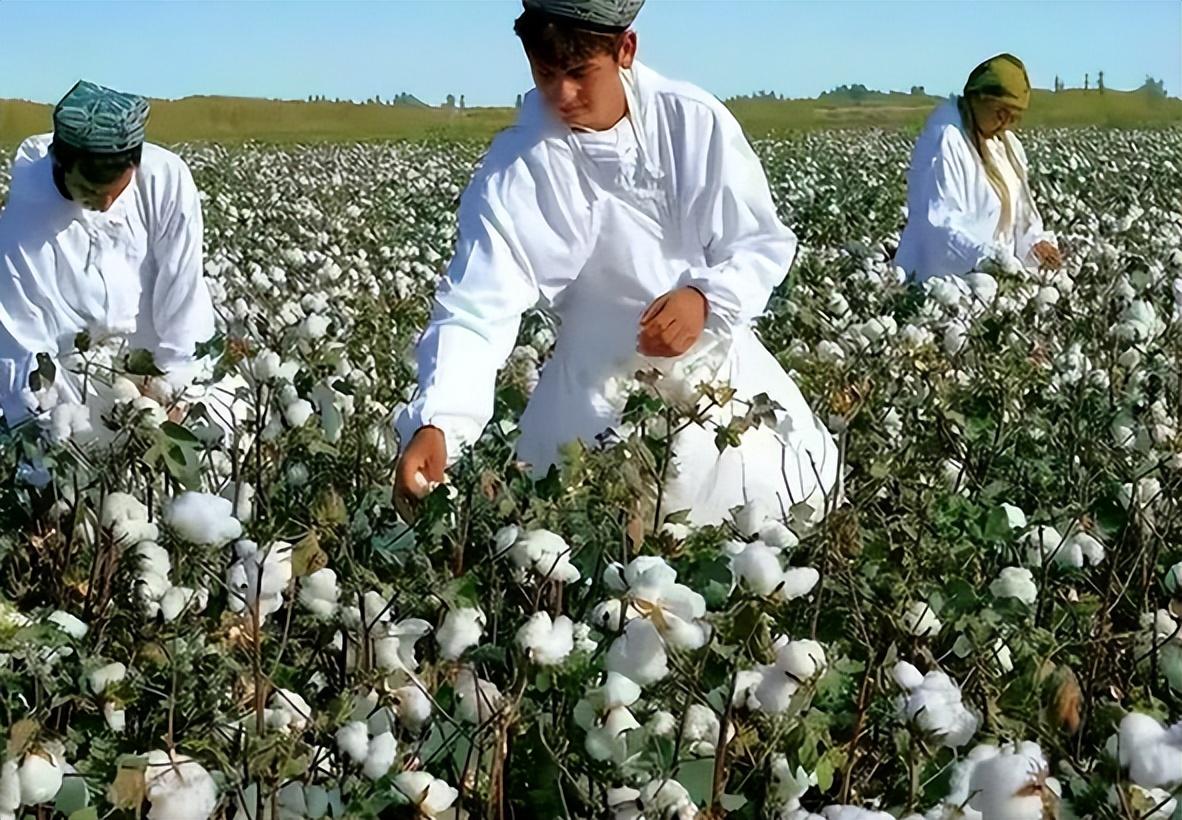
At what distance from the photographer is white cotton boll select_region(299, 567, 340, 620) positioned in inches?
86.0

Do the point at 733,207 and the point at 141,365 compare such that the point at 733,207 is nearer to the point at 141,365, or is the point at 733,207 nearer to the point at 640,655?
the point at 141,365

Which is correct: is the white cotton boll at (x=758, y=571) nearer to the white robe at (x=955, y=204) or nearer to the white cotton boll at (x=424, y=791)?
the white cotton boll at (x=424, y=791)

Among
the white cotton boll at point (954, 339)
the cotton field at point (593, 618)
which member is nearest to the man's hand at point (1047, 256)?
the white cotton boll at point (954, 339)

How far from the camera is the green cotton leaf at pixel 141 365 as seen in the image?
2.77 metres

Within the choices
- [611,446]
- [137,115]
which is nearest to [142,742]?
[611,446]

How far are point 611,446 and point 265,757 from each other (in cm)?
109

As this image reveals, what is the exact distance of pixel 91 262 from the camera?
14.4 feet

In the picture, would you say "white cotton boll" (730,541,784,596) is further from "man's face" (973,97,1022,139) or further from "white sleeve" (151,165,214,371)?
"man's face" (973,97,1022,139)

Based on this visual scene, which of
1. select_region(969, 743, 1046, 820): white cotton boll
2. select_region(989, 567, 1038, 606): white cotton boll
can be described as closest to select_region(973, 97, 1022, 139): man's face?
select_region(989, 567, 1038, 606): white cotton boll

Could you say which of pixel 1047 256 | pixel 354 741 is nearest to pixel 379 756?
pixel 354 741

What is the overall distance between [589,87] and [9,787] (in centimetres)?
166

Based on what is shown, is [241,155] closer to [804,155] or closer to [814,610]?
[804,155]

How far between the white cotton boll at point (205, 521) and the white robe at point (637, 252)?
896 millimetres

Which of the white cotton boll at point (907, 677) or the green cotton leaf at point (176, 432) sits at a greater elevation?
the green cotton leaf at point (176, 432)
